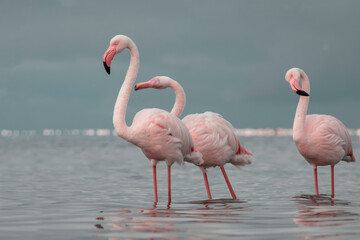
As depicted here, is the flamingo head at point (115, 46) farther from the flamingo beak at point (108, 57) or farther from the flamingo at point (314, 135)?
the flamingo at point (314, 135)

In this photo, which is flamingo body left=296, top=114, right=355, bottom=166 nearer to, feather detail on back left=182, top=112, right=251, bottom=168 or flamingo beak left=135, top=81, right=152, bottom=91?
feather detail on back left=182, top=112, right=251, bottom=168

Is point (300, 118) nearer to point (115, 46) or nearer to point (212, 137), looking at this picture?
point (212, 137)

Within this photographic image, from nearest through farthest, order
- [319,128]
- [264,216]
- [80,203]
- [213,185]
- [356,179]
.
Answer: [264,216] < [80,203] < [319,128] < [213,185] < [356,179]

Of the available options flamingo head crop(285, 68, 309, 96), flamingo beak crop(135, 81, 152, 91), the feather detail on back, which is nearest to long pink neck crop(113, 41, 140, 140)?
flamingo beak crop(135, 81, 152, 91)

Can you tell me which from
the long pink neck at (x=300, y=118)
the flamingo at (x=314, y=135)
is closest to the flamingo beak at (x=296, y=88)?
the flamingo at (x=314, y=135)

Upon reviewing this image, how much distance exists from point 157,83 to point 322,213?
3.80 m

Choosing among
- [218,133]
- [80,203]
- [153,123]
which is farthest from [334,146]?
[80,203]

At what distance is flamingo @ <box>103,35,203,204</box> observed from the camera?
8.45 m

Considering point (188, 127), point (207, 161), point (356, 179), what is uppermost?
point (188, 127)

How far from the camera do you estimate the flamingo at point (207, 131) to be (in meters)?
9.73

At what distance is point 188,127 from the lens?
9.81 metres

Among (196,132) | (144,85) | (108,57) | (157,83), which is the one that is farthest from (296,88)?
(108,57)

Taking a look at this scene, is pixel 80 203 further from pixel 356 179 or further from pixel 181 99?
pixel 356 179

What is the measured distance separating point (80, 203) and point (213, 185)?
202 inches
